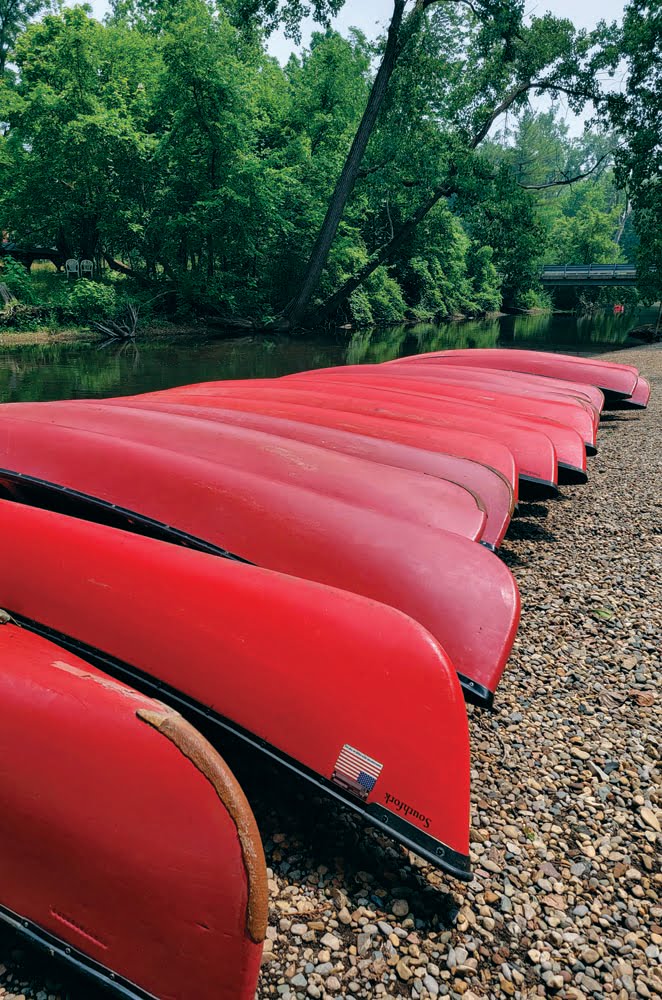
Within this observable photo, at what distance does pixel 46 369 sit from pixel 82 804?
42.4 ft

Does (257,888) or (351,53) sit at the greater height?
(351,53)

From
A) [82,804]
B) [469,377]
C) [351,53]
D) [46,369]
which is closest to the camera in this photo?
Result: [82,804]

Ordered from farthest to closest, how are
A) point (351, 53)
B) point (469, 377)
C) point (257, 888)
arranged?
point (351, 53) → point (469, 377) → point (257, 888)

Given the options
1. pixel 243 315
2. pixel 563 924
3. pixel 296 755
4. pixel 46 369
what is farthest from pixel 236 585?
pixel 243 315

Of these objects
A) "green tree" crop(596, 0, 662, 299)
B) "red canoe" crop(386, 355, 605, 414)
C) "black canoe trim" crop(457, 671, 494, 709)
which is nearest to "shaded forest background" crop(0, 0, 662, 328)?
"green tree" crop(596, 0, 662, 299)

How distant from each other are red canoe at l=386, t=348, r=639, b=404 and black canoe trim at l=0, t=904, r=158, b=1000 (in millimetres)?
8663

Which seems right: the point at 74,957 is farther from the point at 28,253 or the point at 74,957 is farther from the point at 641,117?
the point at 28,253

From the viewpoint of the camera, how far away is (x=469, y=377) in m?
7.76

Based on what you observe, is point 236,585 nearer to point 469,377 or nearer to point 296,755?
point 296,755

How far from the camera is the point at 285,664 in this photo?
82.6 inches

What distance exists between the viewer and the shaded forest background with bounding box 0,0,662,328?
18.0 meters

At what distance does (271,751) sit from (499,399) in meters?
5.31

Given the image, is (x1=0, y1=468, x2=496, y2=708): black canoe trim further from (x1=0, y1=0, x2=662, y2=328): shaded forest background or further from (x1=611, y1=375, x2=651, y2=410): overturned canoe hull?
(x1=0, y1=0, x2=662, y2=328): shaded forest background

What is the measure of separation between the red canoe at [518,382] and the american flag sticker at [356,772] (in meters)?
5.89
